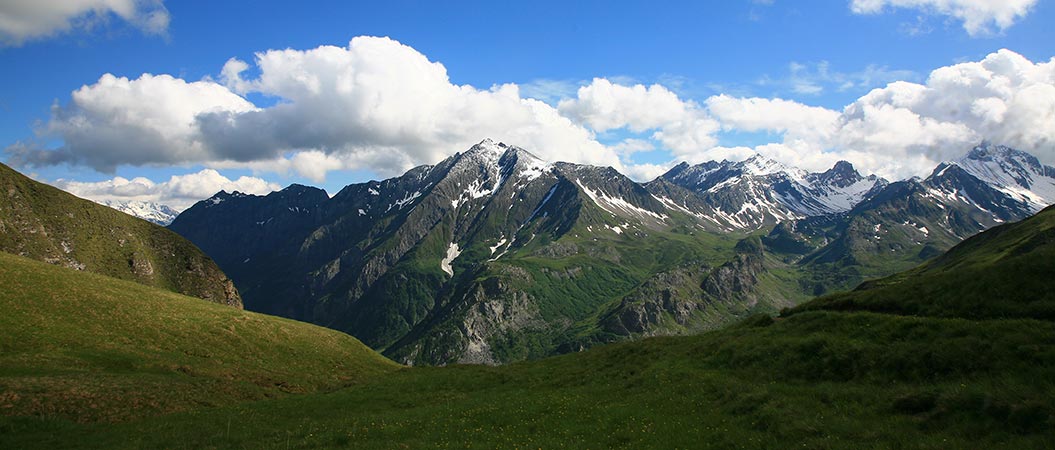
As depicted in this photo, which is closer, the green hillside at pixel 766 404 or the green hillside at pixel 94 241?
the green hillside at pixel 766 404

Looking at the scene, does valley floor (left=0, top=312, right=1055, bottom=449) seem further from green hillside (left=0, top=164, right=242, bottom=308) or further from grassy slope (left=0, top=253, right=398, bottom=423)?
green hillside (left=0, top=164, right=242, bottom=308)

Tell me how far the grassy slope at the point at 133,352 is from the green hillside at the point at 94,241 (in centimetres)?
11743

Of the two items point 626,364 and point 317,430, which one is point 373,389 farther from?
point 626,364

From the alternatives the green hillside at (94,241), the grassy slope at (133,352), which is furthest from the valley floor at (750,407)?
the green hillside at (94,241)

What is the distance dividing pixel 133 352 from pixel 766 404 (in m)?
57.7

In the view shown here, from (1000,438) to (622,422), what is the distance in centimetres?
1588

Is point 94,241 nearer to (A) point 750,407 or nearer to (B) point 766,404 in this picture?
(A) point 750,407

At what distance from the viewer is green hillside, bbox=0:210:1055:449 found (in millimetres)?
21391

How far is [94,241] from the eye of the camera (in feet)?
555

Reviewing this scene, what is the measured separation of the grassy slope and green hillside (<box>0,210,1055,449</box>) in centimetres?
418

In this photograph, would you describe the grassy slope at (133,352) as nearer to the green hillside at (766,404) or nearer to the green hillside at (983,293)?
the green hillside at (766,404)

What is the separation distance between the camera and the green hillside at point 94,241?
155 meters

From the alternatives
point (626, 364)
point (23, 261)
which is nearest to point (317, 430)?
point (626, 364)

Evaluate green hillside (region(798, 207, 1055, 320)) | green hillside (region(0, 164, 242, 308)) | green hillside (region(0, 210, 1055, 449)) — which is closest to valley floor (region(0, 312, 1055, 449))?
green hillside (region(0, 210, 1055, 449))
